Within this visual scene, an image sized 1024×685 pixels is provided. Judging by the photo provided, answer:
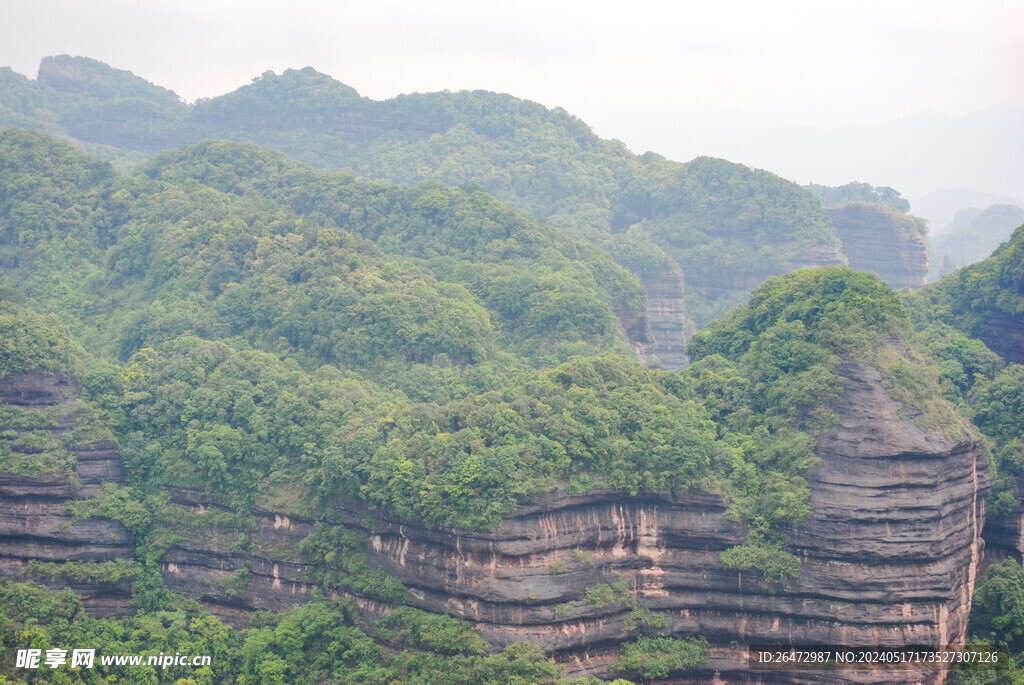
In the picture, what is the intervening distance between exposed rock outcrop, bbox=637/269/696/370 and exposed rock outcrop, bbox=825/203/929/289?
21168mm

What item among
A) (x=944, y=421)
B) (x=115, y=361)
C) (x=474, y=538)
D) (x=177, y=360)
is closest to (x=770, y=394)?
(x=944, y=421)

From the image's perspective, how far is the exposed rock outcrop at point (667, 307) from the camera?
275 ft

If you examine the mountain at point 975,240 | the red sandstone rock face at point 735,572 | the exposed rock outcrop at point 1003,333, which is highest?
the mountain at point 975,240

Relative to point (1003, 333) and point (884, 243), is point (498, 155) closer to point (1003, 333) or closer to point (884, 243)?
point (884, 243)

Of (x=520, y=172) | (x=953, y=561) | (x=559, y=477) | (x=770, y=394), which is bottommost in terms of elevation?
(x=953, y=561)

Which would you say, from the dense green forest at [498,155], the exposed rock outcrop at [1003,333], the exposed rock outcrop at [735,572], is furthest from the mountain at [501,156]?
the exposed rock outcrop at [735,572]

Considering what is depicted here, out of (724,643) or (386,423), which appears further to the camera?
(386,423)

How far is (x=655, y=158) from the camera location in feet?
353

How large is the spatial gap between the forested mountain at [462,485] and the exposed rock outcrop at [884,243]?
43.8 metres

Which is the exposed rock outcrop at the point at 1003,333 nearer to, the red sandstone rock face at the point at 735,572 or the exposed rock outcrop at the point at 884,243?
the red sandstone rock face at the point at 735,572

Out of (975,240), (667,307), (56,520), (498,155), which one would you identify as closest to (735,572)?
(56,520)

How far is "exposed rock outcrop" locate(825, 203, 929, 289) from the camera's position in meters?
96.7

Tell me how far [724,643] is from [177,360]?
89.9 ft

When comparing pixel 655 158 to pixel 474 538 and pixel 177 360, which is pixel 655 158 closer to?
pixel 177 360
